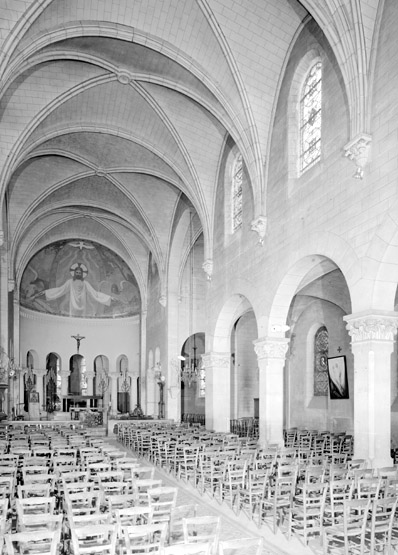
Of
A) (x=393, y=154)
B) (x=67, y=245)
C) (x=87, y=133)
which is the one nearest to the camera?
(x=393, y=154)

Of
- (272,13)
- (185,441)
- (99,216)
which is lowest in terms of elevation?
(185,441)

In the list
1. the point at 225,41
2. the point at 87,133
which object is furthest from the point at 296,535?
the point at 87,133

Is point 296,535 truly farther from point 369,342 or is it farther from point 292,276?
point 292,276

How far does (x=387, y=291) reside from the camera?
14086 millimetres

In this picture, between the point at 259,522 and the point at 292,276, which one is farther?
the point at 292,276

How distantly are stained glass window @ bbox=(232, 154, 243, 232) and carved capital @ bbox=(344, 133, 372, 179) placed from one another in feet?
32.7

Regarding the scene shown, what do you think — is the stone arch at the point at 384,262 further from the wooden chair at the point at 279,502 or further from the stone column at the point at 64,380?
the stone column at the point at 64,380

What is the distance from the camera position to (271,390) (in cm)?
2047

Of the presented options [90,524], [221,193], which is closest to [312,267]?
[221,193]

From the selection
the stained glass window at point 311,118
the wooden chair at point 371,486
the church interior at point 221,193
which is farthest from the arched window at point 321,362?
the wooden chair at point 371,486

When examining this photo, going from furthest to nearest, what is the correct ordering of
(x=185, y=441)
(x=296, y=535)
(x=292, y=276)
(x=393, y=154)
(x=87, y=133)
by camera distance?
(x=87, y=133), (x=292, y=276), (x=185, y=441), (x=393, y=154), (x=296, y=535)

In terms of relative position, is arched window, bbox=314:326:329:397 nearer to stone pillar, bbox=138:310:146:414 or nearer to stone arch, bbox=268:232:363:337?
stone arch, bbox=268:232:363:337

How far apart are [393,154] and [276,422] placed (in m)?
10.5

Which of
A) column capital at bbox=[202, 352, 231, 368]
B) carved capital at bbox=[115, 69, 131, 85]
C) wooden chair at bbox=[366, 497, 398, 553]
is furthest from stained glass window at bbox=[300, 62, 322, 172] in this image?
wooden chair at bbox=[366, 497, 398, 553]
